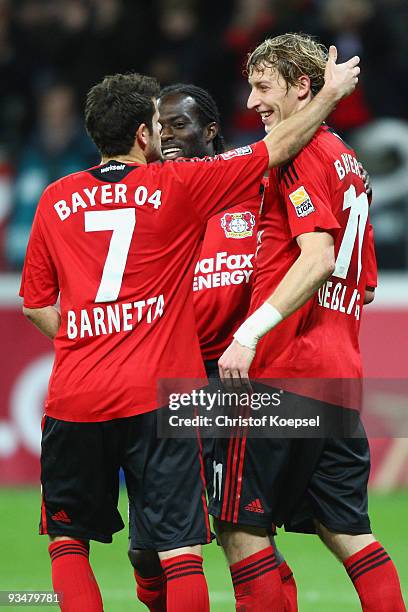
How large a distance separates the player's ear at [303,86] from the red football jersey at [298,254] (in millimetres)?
153

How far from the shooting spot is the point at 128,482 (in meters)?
4.46

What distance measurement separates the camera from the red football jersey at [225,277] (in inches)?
204

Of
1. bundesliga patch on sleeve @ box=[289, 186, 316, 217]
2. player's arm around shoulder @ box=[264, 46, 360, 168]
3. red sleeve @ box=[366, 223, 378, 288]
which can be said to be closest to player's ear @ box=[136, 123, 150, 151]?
player's arm around shoulder @ box=[264, 46, 360, 168]

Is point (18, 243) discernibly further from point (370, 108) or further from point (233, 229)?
point (233, 229)

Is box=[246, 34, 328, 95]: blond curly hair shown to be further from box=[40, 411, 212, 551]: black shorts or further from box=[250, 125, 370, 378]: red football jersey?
box=[40, 411, 212, 551]: black shorts

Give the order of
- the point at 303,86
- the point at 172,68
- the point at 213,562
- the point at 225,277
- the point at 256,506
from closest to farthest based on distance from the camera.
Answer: the point at 256,506, the point at 303,86, the point at 225,277, the point at 213,562, the point at 172,68

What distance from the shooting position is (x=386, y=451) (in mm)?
9336

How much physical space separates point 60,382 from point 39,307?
376 millimetres

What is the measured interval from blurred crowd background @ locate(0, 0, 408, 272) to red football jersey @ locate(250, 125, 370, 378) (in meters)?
4.44

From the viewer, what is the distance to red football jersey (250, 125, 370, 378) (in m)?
4.47

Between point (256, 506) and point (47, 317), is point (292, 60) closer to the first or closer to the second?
point (47, 317)

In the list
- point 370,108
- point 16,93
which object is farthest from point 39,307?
point 16,93

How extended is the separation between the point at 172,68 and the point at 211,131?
5.01m

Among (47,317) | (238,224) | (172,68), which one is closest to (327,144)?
(238,224)
